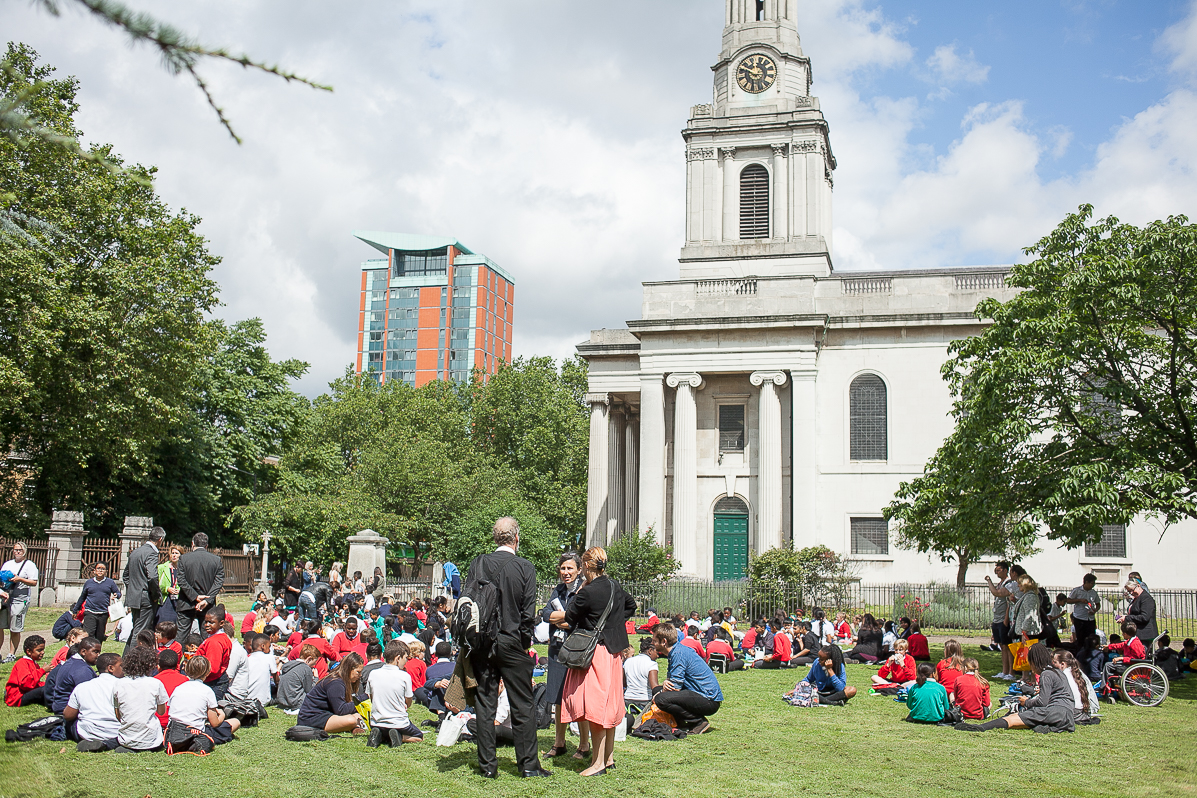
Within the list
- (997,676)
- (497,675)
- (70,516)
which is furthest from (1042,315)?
(70,516)

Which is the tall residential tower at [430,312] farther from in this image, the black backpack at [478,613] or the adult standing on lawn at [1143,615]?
the black backpack at [478,613]

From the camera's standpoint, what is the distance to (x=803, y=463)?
3494 centimetres

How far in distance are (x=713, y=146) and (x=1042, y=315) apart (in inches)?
1069

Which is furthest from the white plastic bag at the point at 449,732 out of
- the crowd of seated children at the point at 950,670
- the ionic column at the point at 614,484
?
the ionic column at the point at 614,484

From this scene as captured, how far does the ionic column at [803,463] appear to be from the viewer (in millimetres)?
34406

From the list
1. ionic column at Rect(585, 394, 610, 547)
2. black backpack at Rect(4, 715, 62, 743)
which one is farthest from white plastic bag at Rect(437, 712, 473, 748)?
ionic column at Rect(585, 394, 610, 547)

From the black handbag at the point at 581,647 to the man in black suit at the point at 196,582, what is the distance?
A: 6.48 metres

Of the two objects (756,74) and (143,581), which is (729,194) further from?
(143,581)

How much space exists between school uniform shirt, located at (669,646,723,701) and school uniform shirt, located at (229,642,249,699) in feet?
15.9

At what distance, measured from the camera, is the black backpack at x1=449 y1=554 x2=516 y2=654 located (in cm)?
747

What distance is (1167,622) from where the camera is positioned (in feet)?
89.0

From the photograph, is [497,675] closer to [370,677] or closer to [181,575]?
[370,677]

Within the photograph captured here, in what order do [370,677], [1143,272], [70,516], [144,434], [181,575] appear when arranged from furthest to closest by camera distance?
[144,434]
[70,516]
[1143,272]
[181,575]
[370,677]

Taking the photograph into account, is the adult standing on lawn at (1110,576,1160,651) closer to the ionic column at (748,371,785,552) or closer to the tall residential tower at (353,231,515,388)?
A: the ionic column at (748,371,785,552)
